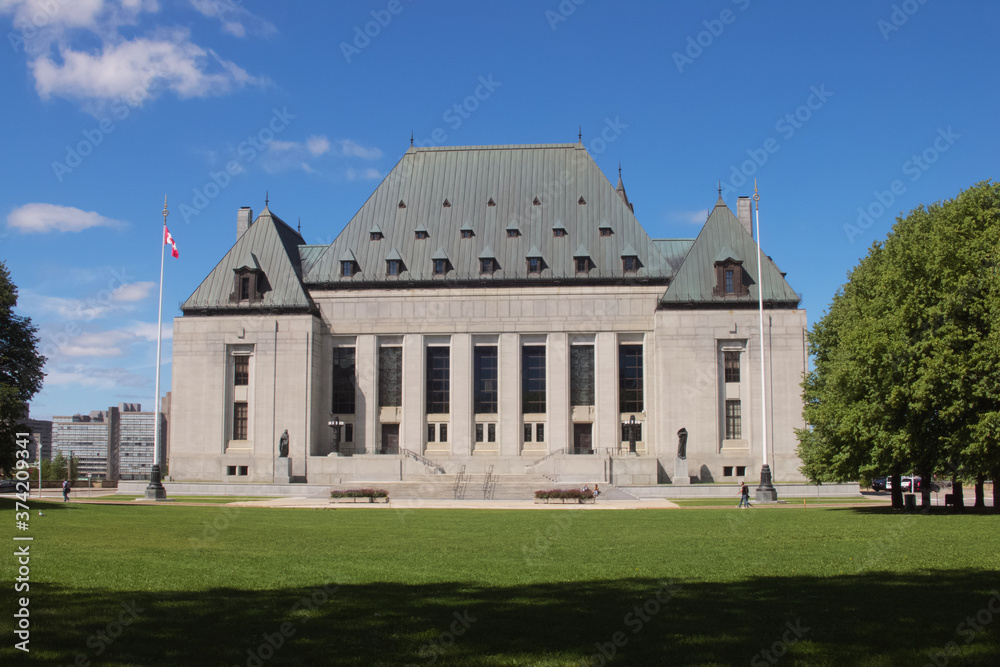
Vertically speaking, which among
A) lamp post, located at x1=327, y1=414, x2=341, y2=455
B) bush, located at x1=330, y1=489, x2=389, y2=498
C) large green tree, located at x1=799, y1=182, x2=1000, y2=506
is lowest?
bush, located at x1=330, y1=489, x2=389, y2=498

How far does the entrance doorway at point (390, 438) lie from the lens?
6806 centimetres

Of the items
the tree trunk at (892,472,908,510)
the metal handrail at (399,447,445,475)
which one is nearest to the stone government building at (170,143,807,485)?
the metal handrail at (399,447,445,475)

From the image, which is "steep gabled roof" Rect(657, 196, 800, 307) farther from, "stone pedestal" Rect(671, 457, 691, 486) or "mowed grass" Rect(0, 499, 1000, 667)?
"mowed grass" Rect(0, 499, 1000, 667)

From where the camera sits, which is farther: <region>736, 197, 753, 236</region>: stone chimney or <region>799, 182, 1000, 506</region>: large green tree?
<region>736, 197, 753, 236</region>: stone chimney

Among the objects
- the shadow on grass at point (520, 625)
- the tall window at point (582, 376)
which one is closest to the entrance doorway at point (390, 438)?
the tall window at point (582, 376)

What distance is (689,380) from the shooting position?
2514 inches

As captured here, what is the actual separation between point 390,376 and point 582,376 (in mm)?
15182

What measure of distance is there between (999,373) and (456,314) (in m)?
42.5

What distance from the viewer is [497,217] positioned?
71.7 meters

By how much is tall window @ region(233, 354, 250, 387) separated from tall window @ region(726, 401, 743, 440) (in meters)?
36.8

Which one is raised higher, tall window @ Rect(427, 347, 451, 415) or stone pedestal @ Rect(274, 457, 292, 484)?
tall window @ Rect(427, 347, 451, 415)

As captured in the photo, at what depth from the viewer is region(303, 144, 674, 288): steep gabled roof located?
225 feet

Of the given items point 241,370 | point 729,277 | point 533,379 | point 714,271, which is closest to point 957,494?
point 729,277

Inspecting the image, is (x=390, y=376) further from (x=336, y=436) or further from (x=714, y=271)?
(x=714, y=271)
